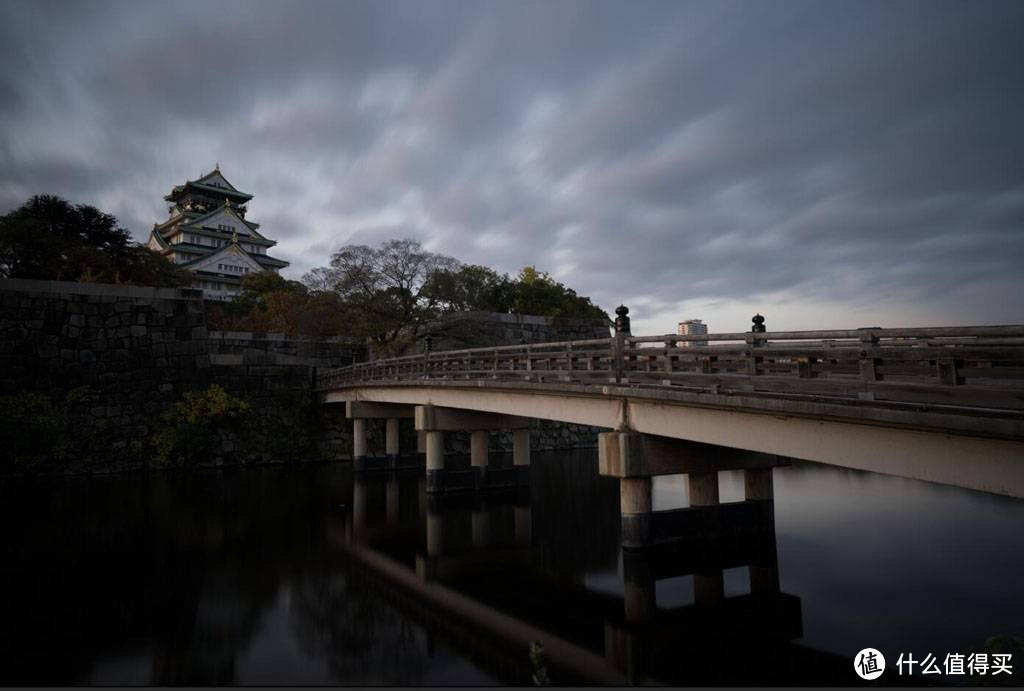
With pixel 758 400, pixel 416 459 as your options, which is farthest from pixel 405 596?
pixel 416 459

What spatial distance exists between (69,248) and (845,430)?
40555 mm

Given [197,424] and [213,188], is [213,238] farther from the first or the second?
[197,424]

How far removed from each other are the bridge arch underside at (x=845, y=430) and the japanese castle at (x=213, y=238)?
54.5m

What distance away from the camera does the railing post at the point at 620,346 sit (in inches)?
503

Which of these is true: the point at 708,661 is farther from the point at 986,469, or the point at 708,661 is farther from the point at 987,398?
the point at 987,398

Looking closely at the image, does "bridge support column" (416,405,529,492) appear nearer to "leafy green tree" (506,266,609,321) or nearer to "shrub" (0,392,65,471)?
"shrub" (0,392,65,471)

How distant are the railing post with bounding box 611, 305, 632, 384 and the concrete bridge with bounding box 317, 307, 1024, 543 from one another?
30mm

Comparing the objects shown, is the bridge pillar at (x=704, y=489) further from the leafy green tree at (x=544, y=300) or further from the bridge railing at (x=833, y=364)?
the leafy green tree at (x=544, y=300)

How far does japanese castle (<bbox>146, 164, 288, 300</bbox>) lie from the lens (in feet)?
203

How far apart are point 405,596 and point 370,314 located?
2387 cm

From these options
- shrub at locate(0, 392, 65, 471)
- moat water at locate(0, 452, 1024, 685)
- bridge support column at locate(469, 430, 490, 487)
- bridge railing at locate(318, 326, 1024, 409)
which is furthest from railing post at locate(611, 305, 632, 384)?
shrub at locate(0, 392, 65, 471)

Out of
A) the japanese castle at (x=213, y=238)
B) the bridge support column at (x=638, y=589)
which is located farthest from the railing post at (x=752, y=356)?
the japanese castle at (x=213, y=238)

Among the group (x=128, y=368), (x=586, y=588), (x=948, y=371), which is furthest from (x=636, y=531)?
(x=128, y=368)

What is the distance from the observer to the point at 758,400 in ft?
31.1
